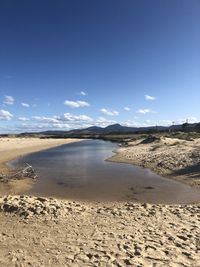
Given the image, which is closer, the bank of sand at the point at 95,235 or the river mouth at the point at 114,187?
the bank of sand at the point at 95,235

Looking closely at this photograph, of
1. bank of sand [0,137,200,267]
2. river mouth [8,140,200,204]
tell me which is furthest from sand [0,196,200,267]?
river mouth [8,140,200,204]

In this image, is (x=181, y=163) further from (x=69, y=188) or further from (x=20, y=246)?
(x=20, y=246)

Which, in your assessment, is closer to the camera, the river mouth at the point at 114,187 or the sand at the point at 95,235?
the sand at the point at 95,235

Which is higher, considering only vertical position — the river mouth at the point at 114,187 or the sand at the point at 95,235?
the sand at the point at 95,235

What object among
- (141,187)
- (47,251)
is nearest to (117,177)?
(141,187)

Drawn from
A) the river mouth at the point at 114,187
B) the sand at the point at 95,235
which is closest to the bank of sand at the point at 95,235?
the sand at the point at 95,235

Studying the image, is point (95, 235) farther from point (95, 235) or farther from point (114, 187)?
point (114, 187)

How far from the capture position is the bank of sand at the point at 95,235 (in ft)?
28.2

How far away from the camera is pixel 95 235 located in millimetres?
10352

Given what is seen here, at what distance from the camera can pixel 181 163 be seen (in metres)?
28.9

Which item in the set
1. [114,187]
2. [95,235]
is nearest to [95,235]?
[95,235]

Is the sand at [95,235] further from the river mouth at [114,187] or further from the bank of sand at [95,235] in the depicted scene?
the river mouth at [114,187]

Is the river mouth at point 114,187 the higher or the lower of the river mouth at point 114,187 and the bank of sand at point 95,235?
the lower

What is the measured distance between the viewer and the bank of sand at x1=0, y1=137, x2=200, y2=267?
8602 millimetres
